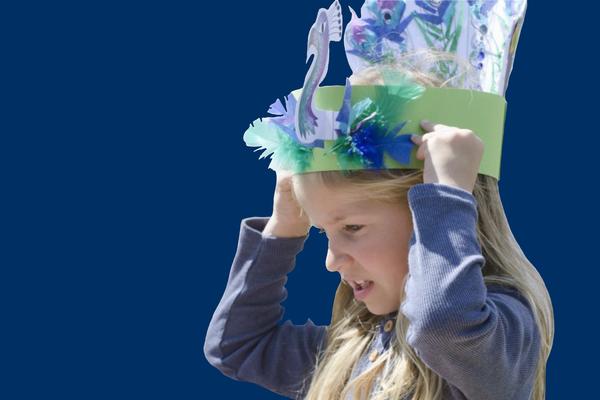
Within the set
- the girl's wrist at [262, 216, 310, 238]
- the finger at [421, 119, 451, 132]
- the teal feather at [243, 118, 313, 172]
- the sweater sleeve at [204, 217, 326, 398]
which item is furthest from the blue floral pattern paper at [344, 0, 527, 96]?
the sweater sleeve at [204, 217, 326, 398]

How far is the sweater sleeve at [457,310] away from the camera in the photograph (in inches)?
86.1

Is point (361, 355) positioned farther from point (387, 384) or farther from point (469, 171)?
point (469, 171)

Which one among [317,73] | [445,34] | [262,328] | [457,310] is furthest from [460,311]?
[262,328]

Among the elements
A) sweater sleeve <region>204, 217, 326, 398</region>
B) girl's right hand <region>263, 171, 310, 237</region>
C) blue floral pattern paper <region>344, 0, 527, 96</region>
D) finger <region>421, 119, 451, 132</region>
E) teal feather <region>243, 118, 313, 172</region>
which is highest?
blue floral pattern paper <region>344, 0, 527, 96</region>

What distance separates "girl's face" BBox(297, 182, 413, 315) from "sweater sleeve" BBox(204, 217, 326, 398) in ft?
1.65

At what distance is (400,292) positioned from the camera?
2543 millimetres

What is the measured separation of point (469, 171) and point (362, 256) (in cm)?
36

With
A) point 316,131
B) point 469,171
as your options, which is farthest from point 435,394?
point 316,131

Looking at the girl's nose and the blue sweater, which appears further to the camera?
the girl's nose

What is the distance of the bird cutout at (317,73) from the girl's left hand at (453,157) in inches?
10.6

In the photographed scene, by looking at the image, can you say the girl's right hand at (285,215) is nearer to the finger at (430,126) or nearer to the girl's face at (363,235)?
the girl's face at (363,235)

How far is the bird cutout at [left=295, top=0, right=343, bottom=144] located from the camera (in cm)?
239

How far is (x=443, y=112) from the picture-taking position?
8.07ft

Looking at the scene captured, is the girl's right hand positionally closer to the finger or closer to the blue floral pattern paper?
the blue floral pattern paper
